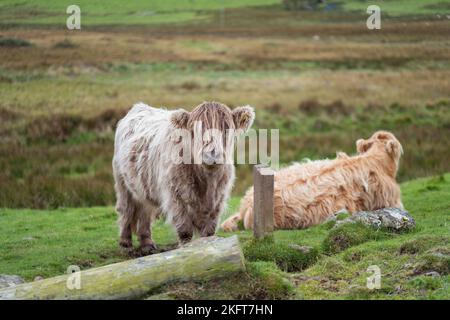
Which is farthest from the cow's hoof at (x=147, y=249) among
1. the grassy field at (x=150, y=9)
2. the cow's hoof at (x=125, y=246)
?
the grassy field at (x=150, y=9)

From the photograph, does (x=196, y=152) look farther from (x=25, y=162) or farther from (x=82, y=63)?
(x=82, y=63)

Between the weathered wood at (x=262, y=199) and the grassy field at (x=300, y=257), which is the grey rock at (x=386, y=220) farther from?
the weathered wood at (x=262, y=199)

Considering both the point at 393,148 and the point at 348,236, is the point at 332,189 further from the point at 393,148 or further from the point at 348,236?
the point at 348,236

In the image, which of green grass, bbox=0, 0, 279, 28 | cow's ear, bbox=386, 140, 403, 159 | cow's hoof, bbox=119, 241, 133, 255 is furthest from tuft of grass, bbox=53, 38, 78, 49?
cow's hoof, bbox=119, 241, 133, 255

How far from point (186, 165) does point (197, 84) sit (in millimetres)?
27176

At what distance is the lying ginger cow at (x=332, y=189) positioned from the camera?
1154 centimetres

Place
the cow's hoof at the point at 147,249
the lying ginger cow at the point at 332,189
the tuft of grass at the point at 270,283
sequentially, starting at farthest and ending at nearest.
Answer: the lying ginger cow at the point at 332,189 < the cow's hoof at the point at 147,249 < the tuft of grass at the point at 270,283

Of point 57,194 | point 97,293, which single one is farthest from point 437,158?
point 97,293

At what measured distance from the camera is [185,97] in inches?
1206

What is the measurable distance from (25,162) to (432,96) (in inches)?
713

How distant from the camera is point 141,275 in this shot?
256 inches

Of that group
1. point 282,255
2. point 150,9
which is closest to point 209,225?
point 282,255

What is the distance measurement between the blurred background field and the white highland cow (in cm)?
715

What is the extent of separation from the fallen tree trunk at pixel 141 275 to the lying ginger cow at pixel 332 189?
4806 mm
